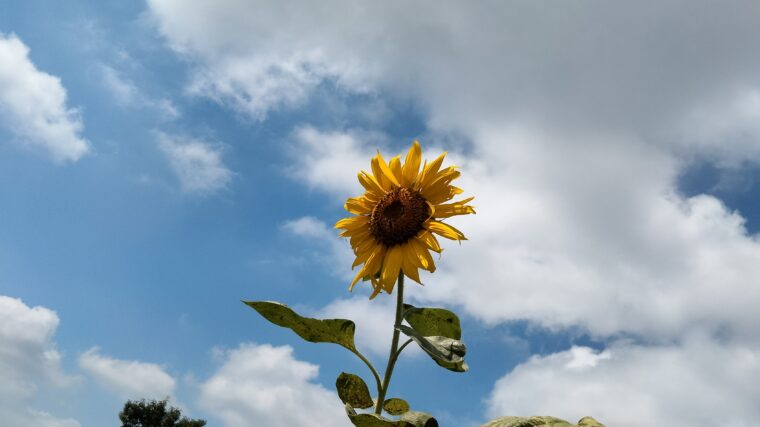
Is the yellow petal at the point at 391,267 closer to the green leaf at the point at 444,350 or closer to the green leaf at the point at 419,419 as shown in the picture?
the green leaf at the point at 444,350

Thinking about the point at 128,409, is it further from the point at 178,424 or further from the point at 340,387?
A: the point at 340,387

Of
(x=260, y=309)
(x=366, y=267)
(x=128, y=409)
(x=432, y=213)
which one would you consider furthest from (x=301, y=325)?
(x=128, y=409)

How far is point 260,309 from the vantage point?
3.60 meters

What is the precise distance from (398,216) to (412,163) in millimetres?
365

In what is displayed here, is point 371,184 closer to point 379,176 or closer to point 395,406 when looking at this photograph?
point 379,176

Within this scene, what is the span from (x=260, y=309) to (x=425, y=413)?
1.06 meters

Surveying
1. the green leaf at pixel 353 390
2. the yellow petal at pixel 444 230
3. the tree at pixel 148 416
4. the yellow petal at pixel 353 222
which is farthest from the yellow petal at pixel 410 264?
the tree at pixel 148 416

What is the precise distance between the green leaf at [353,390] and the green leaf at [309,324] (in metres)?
0.21

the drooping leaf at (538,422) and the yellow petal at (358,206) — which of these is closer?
the drooping leaf at (538,422)

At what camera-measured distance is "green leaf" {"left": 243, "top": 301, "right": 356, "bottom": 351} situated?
3.58 meters

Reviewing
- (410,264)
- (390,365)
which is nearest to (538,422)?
(390,365)

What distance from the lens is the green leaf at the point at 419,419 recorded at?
3148 mm

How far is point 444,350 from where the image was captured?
3520mm

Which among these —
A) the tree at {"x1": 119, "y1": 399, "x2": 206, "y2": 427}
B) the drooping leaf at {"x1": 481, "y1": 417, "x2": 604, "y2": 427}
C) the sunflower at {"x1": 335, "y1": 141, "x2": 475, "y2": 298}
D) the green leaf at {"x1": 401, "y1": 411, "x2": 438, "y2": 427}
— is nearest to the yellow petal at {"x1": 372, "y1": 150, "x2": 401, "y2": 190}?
the sunflower at {"x1": 335, "y1": 141, "x2": 475, "y2": 298}
